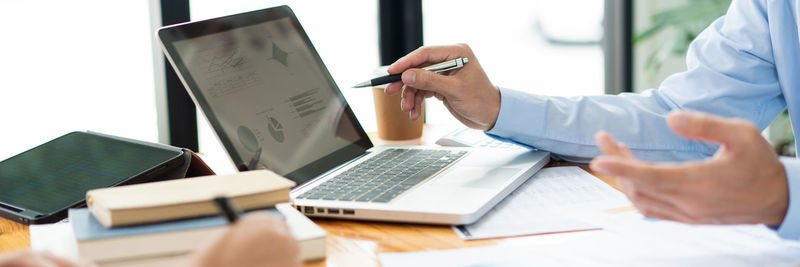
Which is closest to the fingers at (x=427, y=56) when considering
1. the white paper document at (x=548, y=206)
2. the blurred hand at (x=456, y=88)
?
the blurred hand at (x=456, y=88)

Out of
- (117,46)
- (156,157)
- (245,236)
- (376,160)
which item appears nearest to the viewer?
(245,236)

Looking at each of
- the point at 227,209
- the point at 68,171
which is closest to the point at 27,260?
the point at 227,209

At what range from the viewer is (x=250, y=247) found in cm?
43

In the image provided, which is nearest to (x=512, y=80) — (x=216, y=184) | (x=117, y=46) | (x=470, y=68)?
(x=117, y=46)

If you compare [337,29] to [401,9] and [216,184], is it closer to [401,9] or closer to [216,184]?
[401,9]

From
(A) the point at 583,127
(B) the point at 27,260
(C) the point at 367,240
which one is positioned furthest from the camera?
(A) the point at 583,127

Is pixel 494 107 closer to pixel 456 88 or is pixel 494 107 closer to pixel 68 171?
pixel 456 88

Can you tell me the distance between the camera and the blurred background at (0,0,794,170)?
6.00ft

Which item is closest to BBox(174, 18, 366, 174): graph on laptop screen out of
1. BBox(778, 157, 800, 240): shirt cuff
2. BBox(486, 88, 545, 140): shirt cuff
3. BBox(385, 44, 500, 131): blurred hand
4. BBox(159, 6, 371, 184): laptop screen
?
BBox(159, 6, 371, 184): laptop screen

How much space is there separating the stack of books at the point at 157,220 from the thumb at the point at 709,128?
30 centimetres

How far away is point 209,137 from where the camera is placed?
209cm

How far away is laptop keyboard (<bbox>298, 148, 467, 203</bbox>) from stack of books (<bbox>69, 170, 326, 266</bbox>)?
0.57 feet

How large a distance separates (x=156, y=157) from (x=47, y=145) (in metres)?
0.17

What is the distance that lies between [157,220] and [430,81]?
1.62ft
